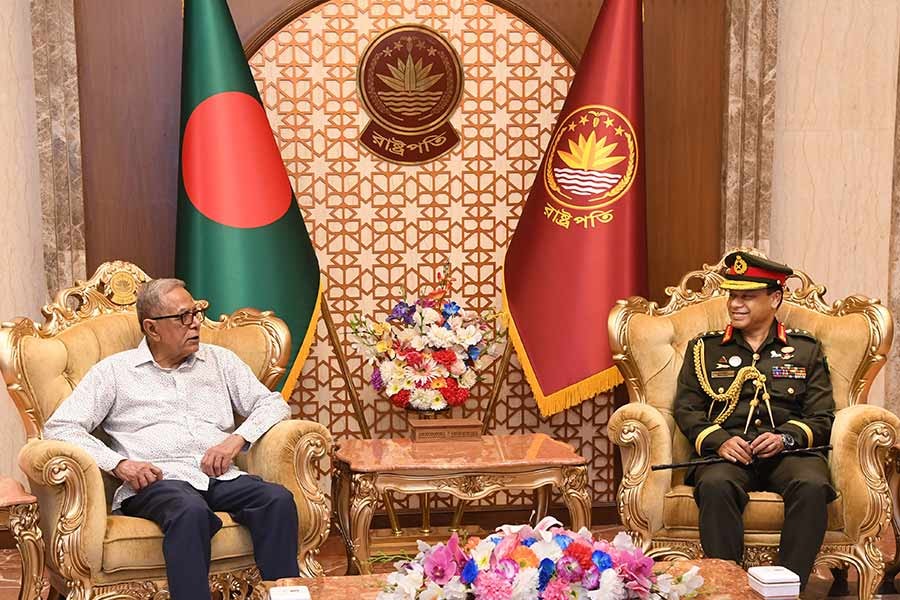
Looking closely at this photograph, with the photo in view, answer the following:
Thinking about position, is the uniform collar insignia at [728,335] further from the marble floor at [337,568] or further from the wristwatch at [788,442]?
the marble floor at [337,568]

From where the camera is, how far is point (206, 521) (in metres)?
3.45

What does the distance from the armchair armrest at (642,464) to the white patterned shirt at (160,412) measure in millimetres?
1196

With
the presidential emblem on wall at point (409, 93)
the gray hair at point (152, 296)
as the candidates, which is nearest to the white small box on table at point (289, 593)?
the gray hair at point (152, 296)

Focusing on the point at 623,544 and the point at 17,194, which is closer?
the point at 623,544

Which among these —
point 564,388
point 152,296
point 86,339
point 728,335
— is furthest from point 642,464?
point 86,339

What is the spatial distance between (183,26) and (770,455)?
282 centimetres

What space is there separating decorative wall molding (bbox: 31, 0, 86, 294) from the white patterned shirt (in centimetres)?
97

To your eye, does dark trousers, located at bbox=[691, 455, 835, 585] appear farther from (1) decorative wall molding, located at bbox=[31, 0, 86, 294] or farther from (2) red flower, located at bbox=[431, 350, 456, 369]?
(1) decorative wall molding, located at bbox=[31, 0, 86, 294]

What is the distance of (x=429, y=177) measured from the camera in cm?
496

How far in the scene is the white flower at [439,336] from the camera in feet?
14.0

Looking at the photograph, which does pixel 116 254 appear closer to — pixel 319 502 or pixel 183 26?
pixel 183 26

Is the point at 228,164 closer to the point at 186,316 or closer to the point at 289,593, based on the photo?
the point at 186,316

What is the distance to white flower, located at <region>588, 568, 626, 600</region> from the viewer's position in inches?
97.2

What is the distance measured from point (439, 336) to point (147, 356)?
1.09 m
